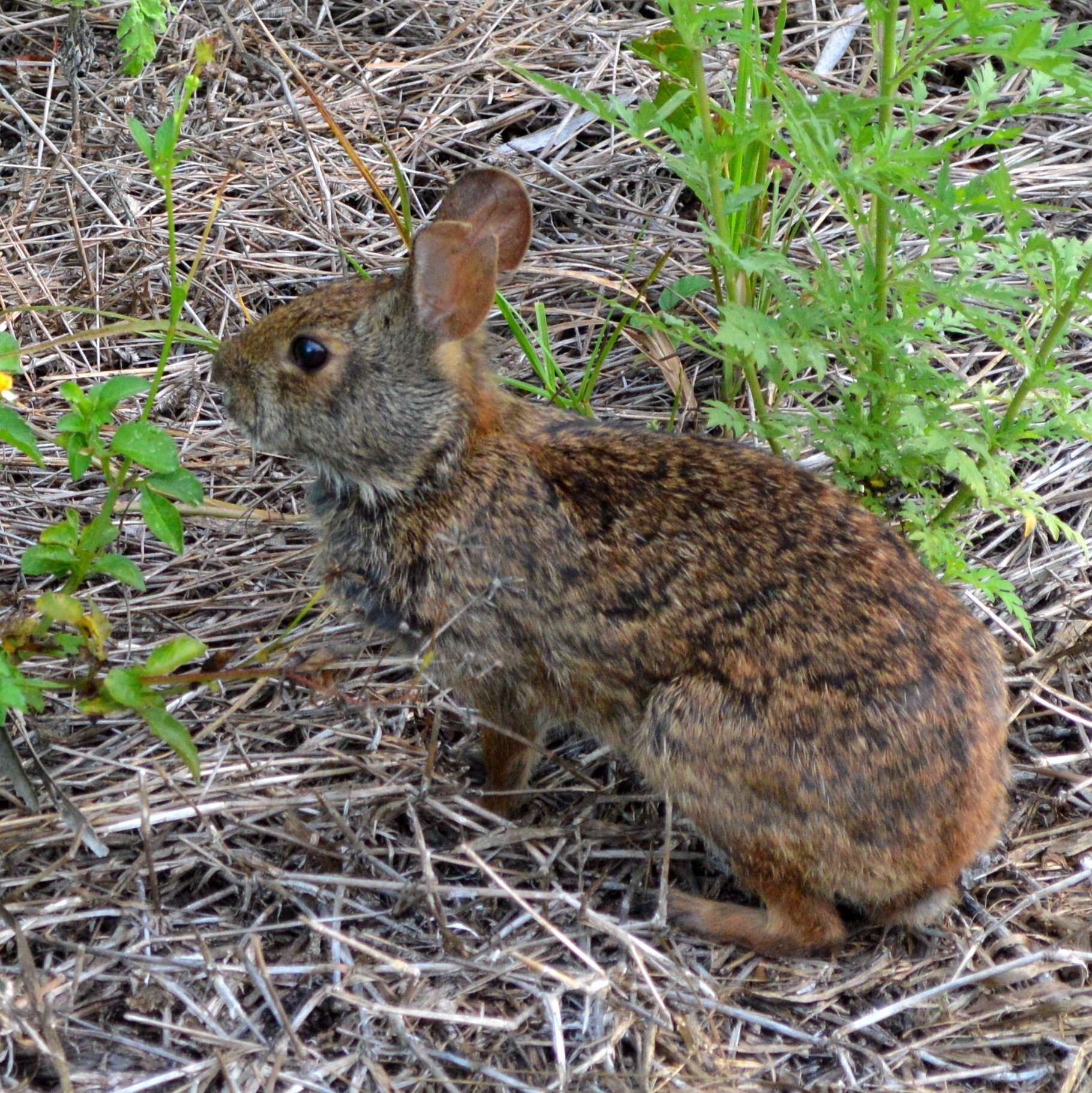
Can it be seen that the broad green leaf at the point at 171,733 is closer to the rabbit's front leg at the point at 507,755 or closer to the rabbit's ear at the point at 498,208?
the rabbit's front leg at the point at 507,755

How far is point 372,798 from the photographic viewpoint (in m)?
4.13

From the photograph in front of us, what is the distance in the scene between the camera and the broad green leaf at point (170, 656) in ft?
11.0

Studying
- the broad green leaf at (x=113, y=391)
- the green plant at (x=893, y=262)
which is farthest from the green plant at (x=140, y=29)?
the broad green leaf at (x=113, y=391)

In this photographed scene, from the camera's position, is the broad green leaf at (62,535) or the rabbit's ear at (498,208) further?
the rabbit's ear at (498,208)

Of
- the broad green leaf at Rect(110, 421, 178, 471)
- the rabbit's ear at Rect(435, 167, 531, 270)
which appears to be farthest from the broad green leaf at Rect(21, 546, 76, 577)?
the rabbit's ear at Rect(435, 167, 531, 270)

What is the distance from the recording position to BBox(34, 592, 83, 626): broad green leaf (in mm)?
3400

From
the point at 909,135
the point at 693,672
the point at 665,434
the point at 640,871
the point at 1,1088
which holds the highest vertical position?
the point at 909,135

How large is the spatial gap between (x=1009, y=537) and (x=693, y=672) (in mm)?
1688

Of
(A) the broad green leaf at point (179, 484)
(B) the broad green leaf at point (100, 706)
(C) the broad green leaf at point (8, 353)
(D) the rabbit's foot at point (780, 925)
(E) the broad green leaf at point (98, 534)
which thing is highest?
(C) the broad green leaf at point (8, 353)

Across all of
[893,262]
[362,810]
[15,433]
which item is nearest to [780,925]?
[362,810]

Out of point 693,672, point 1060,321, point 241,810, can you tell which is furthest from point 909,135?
point 241,810

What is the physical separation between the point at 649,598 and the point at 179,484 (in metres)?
1.31

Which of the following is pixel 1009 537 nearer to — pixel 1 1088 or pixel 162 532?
pixel 162 532

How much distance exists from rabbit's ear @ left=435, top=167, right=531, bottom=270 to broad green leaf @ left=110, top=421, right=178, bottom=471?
1.16 meters
